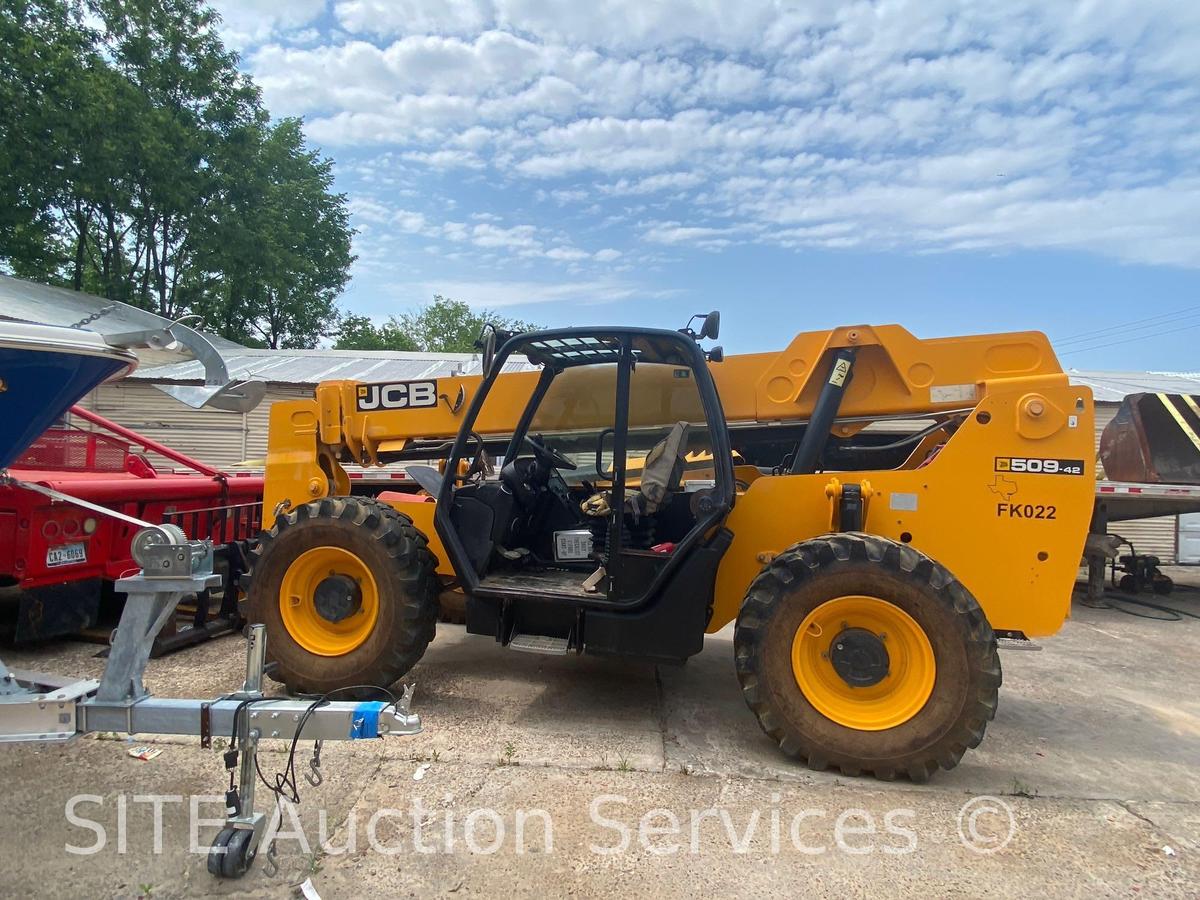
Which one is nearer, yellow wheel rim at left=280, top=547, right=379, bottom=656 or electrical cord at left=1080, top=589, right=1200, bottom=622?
yellow wheel rim at left=280, top=547, right=379, bottom=656

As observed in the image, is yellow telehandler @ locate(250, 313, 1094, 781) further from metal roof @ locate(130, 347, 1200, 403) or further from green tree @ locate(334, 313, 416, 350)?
green tree @ locate(334, 313, 416, 350)

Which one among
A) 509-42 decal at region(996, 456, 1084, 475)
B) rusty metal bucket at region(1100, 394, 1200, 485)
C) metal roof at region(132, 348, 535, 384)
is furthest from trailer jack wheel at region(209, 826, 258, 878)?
metal roof at region(132, 348, 535, 384)

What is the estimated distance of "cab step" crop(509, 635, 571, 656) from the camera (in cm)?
396

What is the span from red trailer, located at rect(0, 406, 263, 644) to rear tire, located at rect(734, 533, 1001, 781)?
4.24 meters

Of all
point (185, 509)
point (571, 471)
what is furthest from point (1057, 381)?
point (185, 509)

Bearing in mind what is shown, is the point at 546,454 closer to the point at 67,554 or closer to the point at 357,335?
the point at 67,554

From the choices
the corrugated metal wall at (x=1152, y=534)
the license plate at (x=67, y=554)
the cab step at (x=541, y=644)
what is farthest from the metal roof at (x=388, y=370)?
the cab step at (x=541, y=644)

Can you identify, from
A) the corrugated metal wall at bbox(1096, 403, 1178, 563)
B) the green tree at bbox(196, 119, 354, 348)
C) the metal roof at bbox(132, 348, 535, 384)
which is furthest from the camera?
the green tree at bbox(196, 119, 354, 348)

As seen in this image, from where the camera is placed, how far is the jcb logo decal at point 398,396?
4.95 m

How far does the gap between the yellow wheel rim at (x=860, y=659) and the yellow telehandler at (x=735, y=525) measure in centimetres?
1

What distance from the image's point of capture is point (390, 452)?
5.18 metres

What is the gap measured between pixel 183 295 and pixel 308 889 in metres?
23.0

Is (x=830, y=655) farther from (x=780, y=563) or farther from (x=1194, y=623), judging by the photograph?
(x=1194, y=623)

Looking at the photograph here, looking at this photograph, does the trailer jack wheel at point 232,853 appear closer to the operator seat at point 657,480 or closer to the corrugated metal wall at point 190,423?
the operator seat at point 657,480
